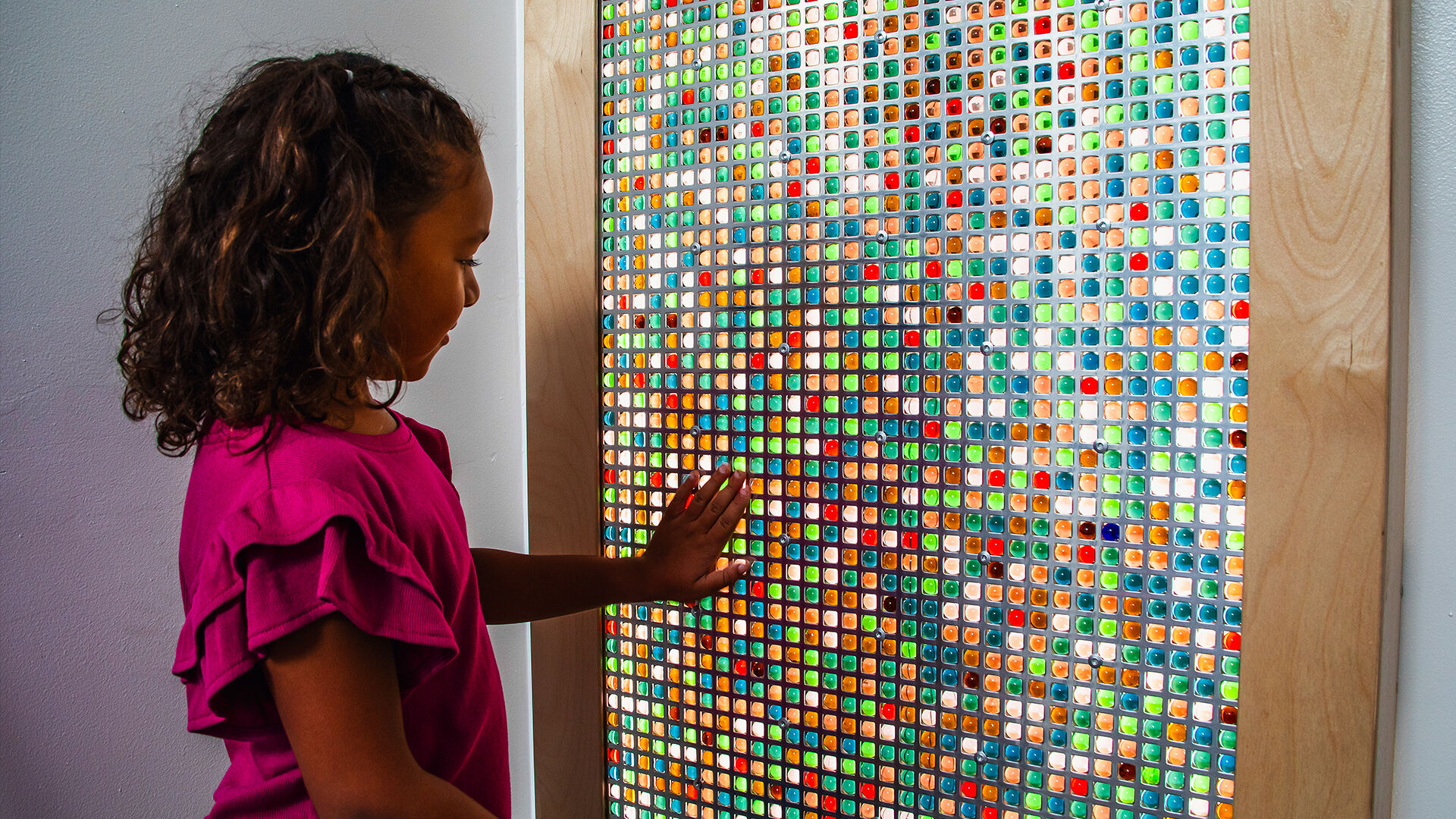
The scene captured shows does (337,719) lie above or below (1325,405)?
below

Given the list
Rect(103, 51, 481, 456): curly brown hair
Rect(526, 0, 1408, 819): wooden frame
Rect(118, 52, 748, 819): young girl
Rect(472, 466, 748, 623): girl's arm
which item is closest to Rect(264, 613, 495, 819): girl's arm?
Rect(118, 52, 748, 819): young girl

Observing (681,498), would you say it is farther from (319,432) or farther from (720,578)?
(319,432)

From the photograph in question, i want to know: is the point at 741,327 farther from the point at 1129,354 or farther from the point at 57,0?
the point at 57,0

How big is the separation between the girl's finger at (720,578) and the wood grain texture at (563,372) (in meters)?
0.15

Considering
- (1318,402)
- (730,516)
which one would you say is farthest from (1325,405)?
(730,516)

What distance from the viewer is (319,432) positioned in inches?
Result: 20.5

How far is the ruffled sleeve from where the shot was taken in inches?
17.0

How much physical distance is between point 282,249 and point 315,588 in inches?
8.8

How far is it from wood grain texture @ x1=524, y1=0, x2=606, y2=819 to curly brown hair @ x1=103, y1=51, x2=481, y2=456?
25 cm

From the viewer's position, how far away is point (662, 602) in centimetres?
77

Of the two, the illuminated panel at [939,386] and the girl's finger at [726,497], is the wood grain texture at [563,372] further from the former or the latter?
the girl's finger at [726,497]

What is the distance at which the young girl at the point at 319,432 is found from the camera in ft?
1.44

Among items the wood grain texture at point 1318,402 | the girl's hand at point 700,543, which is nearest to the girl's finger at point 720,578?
the girl's hand at point 700,543

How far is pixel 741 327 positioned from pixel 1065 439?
31 cm
